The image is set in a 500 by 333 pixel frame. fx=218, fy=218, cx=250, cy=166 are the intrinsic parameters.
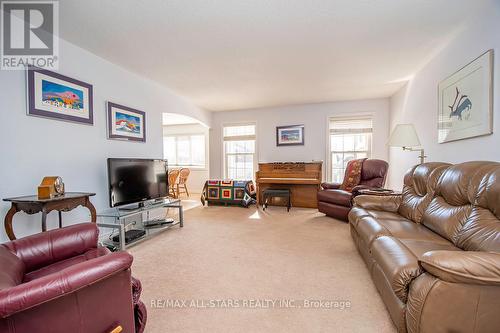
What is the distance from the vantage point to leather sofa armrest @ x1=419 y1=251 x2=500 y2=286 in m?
0.94

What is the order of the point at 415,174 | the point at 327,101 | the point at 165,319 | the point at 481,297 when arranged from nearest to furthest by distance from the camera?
the point at 481,297 < the point at 165,319 < the point at 415,174 < the point at 327,101

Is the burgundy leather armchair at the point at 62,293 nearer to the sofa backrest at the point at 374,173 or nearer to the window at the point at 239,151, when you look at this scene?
the sofa backrest at the point at 374,173

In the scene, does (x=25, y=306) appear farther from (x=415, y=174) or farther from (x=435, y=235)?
(x=415, y=174)

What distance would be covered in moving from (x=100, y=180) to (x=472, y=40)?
4.57 metres

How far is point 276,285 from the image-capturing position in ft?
6.20

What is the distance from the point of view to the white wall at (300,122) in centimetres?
497

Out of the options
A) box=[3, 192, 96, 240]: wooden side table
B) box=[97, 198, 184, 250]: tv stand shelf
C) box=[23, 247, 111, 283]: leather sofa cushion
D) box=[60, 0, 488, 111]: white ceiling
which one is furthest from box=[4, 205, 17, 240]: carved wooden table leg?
box=[60, 0, 488, 111]: white ceiling

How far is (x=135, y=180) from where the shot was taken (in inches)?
121

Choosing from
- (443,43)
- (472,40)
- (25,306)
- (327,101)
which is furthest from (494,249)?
(327,101)


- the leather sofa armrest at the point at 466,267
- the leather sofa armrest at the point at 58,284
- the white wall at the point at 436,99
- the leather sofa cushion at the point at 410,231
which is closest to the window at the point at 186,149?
the white wall at the point at 436,99

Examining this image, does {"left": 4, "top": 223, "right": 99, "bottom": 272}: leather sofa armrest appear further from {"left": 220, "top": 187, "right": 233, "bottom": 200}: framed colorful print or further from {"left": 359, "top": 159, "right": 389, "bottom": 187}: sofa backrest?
{"left": 359, "top": 159, "right": 389, "bottom": 187}: sofa backrest

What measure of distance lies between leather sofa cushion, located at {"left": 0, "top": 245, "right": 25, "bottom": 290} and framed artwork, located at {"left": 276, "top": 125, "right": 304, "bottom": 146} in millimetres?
5024

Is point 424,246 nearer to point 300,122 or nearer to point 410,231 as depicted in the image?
point 410,231

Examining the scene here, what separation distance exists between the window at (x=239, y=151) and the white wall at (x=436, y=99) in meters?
3.33
